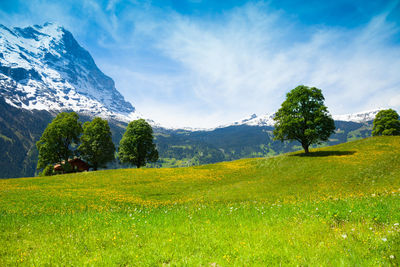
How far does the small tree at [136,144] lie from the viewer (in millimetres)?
61188

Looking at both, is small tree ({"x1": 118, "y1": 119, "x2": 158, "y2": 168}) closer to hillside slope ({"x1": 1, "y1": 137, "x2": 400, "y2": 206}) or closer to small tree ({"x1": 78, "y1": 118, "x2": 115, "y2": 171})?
small tree ({"x1": 78, "y1": 118, "x2": 115, "y2": 171})

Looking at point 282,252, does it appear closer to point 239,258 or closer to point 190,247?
point 239,258

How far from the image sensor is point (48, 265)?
5824mm

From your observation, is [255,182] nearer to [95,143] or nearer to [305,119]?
[305,119]

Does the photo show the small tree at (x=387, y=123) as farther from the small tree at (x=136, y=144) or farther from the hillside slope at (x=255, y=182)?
the small tree at (x=136, y=144)

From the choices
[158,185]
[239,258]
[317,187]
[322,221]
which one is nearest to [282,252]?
[239,258]

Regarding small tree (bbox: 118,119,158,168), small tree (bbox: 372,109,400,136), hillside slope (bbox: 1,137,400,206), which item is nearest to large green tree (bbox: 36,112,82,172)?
small tree (bbox: 118,119,158,168)

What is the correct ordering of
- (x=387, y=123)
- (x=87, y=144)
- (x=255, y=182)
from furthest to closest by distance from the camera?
1. (x=387, y=123)
2. (x=87, y=144)
3. (x=255, y=182)

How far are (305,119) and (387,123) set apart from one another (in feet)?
164

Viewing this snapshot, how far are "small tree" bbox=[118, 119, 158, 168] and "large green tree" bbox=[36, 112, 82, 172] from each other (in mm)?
13566

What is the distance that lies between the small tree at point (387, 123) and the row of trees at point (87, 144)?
81379 millimetres

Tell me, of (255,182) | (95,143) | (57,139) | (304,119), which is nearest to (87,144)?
(95,143)

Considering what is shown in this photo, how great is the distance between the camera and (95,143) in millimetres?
58906

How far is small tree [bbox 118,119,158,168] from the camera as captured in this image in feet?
201
